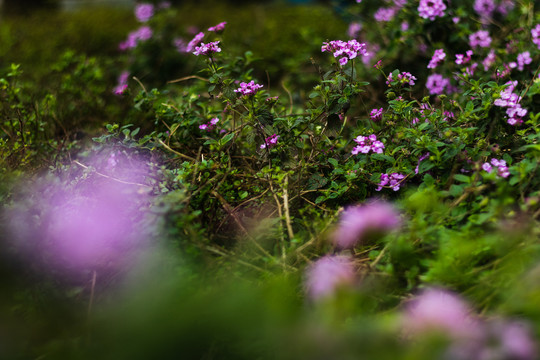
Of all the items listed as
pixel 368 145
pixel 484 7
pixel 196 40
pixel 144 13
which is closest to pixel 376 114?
pixel 368 145

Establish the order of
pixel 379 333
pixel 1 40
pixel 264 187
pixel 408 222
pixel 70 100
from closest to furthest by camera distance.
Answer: pixel 379 333 < pixel 408 222 < pixel 264 187 < pixel 70 100 < pixel 1 40

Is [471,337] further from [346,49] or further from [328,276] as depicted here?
[346,49]

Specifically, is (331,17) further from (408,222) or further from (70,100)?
(408,222)

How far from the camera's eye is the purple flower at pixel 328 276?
3.33 feet

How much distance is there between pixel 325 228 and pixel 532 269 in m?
0.57

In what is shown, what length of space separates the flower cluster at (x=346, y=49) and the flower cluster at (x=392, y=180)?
0.47 m

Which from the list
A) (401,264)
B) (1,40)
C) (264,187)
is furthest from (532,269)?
(1,40)

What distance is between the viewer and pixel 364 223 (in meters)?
1.32

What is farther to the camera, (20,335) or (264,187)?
(264,187)

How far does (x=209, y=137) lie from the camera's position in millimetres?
1972

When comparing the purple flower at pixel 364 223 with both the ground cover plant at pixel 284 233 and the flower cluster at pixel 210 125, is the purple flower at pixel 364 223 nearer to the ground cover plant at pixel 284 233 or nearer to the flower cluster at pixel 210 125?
the ground cover plant at pixel 284 233

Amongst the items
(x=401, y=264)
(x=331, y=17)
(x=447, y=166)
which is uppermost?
(x=447, y=166)

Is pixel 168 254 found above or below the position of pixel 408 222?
below

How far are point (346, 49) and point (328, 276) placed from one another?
988 mm
